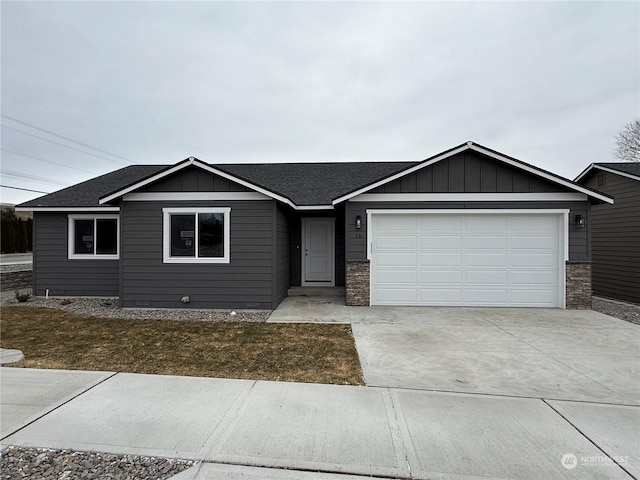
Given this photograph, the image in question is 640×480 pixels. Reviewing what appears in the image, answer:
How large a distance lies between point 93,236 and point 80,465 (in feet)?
30.3

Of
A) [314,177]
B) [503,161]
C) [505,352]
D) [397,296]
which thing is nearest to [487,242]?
[503,161]

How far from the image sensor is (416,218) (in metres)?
8.41

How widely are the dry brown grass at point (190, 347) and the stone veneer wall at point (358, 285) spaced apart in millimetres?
2030

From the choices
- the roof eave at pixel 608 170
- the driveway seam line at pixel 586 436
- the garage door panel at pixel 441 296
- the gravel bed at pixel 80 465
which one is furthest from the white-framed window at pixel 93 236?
the roof eave at pixel 608 170

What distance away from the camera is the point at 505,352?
4.97m

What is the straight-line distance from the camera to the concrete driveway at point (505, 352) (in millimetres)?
3773

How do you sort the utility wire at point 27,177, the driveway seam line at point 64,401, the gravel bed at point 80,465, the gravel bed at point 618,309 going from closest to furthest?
1. the gravel bed at point 80,465
2. the driveway seam line at point 64,401
3. the gravel bed at point 618,309
4. the utility wire at point 27,177

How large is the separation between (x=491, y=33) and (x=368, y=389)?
11489mm

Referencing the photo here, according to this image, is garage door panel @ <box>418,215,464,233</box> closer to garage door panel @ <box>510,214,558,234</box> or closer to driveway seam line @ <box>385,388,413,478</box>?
garage door panel @ <box>510,214,558,234</box>

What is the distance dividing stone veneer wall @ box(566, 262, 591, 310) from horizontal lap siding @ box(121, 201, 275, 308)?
24.6 feet

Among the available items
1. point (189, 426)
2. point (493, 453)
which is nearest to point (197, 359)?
point (189, 426)

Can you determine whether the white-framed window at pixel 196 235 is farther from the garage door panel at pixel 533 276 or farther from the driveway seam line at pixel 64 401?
the garage door panel at pixel 533 276

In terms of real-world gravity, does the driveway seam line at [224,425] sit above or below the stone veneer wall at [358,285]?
below

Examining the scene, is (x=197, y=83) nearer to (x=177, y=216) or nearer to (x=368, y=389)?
(x=177, y=216)
